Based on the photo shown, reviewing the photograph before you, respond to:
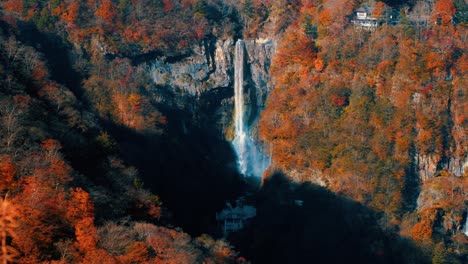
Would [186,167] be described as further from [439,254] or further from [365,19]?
[365,19]

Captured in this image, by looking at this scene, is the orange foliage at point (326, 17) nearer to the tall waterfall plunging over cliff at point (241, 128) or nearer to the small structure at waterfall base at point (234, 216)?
the tall waterfall plunging over cliff at point (241, 128)

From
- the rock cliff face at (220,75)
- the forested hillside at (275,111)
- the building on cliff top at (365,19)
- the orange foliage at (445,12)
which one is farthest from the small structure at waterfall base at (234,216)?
the orange foliage at (445,12)

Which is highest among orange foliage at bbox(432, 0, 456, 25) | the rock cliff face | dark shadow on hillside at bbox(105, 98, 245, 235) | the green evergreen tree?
orange foliage at bbox(432, 0, 456, 25)

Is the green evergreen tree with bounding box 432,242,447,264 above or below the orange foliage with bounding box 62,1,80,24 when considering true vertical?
below

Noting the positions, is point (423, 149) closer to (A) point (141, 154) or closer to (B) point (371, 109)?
(B) point (371, 109)

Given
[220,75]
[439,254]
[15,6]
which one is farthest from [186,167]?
[439,254]

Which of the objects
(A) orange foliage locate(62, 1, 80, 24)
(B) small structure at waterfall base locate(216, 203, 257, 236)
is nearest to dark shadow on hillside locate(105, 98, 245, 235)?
(B) small structure at waterfall base locate(216, 203, 257, 236)

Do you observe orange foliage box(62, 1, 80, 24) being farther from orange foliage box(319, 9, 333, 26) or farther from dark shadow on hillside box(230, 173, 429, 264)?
dark shadow on hillside box(230, 173, 429, 264)
